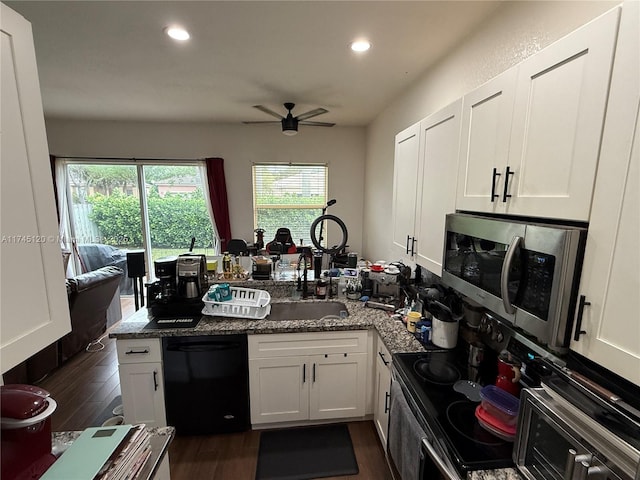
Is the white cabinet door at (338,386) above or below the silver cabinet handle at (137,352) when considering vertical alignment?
below

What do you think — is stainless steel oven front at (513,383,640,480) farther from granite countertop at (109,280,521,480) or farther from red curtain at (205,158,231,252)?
red curtain at (205,158,231,252)

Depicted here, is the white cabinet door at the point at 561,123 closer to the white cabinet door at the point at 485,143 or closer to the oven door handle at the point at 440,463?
the white cabinet door at the point at 485,143

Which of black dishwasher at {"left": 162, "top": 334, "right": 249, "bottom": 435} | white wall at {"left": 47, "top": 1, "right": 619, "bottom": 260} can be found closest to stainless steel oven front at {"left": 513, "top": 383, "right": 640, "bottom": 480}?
black dishwasher at {"left": 162, "top": 334, "right": 249, "bottom": 435}

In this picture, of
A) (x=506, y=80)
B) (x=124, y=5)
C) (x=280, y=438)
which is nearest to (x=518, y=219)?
(x=506, y=80)

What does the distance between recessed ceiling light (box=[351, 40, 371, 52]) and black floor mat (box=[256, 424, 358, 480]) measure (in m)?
2.74

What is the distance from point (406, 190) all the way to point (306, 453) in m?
1.86

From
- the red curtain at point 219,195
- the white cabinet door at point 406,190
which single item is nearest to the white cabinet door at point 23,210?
the white cabinet door at point 406,190

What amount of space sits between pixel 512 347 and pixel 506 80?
1123 millimetres

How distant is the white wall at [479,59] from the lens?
131 centimetres

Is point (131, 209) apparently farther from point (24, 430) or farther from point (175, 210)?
point (24, 430)

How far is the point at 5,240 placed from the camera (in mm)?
635

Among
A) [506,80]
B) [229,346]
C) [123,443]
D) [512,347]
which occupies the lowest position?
[229,346]

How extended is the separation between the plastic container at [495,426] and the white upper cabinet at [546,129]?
30.1 inches

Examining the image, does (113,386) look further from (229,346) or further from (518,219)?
(518,219)
